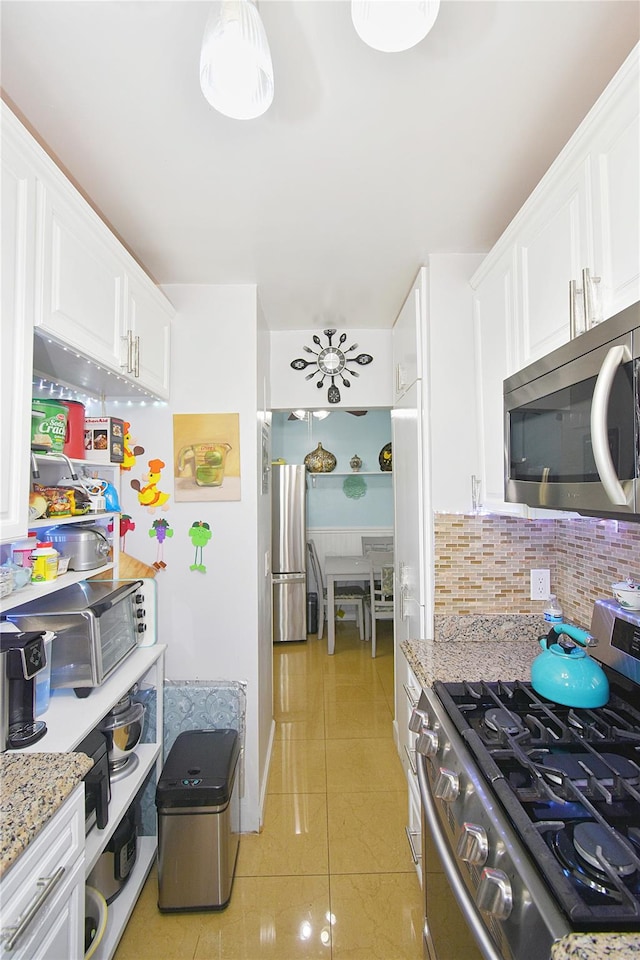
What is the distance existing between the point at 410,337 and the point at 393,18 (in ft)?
4.77

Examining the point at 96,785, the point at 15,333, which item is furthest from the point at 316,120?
the point at 96,785

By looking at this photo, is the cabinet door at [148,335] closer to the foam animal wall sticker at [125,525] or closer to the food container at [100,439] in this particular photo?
the food container at [100,439]

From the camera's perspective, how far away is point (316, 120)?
1226mm

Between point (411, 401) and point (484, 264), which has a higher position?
point (484, 264)

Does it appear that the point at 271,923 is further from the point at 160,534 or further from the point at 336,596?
the point at 336,596

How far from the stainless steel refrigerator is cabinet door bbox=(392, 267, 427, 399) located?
6.43 feet

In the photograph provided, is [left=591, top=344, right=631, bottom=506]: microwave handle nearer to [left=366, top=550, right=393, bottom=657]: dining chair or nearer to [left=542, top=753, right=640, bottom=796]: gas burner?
[left=542, top=753, right=640, bottom=796]: gas burner

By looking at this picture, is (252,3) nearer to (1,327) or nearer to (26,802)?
(1,327)

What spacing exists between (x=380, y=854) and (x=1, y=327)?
92.8 inches

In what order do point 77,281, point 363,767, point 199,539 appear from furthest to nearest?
1. point 363,767
2. point 199,539
3. point 77,281

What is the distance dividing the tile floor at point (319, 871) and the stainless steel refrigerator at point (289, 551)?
4.43 feet

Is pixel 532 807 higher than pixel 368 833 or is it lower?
higher

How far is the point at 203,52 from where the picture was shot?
2.79 ft

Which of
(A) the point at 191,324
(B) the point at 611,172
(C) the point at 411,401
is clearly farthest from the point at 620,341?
(A) the point at 191,324
